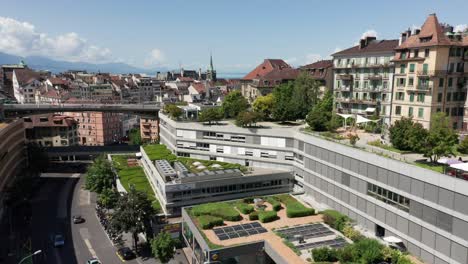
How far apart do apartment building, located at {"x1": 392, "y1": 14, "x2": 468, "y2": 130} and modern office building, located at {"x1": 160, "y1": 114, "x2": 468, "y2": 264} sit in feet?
58.1

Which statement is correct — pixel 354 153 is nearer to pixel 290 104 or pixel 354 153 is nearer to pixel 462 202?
pixel 462 202

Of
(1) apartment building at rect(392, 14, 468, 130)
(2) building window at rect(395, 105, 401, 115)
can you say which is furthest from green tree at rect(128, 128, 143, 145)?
(1) apartment building at rect(392, 14, 468, 130)

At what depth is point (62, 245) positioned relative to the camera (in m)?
56.3

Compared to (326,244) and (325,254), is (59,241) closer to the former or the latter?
(326,244)

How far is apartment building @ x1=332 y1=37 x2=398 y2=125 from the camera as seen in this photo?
65188 millimetres

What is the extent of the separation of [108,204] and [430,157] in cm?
5303

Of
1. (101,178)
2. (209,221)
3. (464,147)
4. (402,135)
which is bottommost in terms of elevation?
(101,178)

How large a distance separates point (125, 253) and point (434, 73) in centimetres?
5281

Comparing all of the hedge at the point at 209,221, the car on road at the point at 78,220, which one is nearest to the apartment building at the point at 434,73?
the hedge at the point at 209,221

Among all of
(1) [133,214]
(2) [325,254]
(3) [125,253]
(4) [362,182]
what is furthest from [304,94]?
(3) [125,253]

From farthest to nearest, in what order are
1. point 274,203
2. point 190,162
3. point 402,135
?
1. point 190,162
2. point 274,203
3. point 402,135

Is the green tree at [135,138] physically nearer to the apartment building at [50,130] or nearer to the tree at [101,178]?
the apartment building at [50,130]

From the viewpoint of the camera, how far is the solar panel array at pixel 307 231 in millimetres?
42406

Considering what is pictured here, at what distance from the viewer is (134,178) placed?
245 feet
